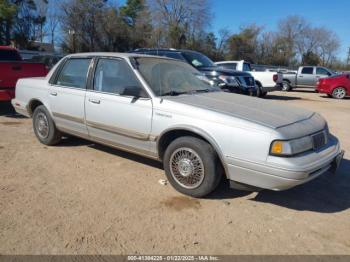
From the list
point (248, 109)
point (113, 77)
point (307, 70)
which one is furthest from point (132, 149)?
point (307, 70)

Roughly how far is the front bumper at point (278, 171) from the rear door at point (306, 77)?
751 inches

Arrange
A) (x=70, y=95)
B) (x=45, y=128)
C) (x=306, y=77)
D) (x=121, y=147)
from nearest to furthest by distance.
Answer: (x=121, y=147)
(x=70, y=95)
(x=45, y=128)
(x=306, y=77)

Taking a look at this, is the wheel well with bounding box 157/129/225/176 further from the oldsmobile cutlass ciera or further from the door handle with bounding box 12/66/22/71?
the door handle with bounding box 12/66/22/71

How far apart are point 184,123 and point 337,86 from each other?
15610 millimetres

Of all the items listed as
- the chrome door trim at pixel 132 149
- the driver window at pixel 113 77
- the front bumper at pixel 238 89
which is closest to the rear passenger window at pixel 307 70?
the front bumper at pixel 238 89

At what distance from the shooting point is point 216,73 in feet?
33.7

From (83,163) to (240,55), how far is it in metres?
53.0

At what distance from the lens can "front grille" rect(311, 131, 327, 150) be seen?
3658mm

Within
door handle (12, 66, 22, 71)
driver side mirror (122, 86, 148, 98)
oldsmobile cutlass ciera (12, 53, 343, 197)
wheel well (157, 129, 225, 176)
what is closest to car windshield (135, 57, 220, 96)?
oldsmobile cutlass ciera (12, 53, 343, 197)

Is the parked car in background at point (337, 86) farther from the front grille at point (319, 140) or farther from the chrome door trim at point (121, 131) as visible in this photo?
the chrome door trim at point (121, 131)

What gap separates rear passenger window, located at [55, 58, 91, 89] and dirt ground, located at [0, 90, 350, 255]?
3.91 feet

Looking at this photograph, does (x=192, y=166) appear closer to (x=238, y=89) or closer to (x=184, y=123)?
(x=184, y=123)

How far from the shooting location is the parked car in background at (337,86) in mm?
16734

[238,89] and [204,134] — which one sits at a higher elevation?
[238,89]
